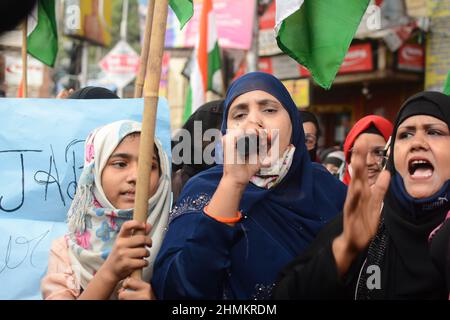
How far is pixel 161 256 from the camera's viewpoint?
6.66 feet

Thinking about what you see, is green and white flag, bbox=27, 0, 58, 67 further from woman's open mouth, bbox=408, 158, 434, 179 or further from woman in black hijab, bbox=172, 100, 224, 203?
woman's open mouth, bbox=408, 158, 434, 179

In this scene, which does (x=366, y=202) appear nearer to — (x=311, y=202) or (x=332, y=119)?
(x=311, y=202)

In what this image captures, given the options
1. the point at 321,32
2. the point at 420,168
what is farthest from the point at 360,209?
the point at 321,32

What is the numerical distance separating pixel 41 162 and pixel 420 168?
1723 millimetres

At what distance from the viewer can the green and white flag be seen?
13.6 feet

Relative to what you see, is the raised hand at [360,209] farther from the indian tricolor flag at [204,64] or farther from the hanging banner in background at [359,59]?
the hanging banner in background at [359,59]

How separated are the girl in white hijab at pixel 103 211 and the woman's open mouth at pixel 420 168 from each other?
3.05 feet

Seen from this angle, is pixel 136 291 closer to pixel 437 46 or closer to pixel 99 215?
pixel 99 215

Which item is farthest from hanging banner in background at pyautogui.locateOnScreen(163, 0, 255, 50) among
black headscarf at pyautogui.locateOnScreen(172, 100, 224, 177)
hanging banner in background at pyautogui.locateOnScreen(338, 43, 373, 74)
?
black headscarf at pyautogui.locateOnScreen(172, 100, 224, 177)

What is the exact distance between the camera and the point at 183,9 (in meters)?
3.22

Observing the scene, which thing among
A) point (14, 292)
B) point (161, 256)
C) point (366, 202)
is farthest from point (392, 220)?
point (14, 292)

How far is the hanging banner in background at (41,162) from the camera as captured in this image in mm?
2939

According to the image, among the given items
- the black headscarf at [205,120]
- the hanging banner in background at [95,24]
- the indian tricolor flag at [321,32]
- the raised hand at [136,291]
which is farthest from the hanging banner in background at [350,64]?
the raised hand at [136,291]

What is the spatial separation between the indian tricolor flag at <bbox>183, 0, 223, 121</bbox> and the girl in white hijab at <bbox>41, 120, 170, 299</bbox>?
3600mm
